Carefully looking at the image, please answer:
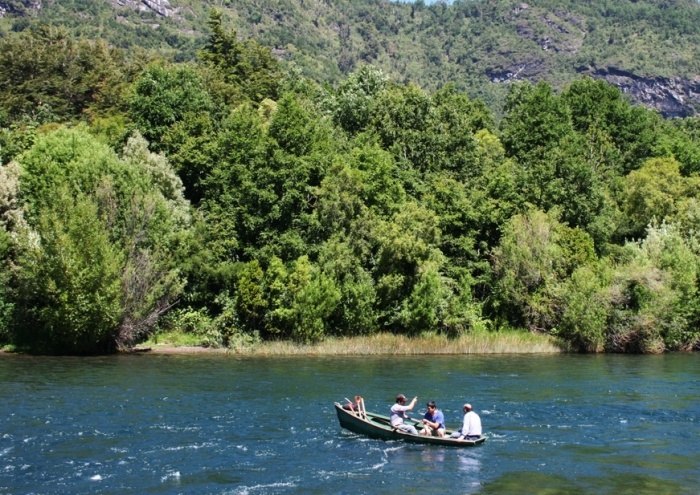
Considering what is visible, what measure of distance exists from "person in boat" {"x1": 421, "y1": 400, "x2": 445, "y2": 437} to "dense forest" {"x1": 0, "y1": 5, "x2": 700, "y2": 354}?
31375 millimetres

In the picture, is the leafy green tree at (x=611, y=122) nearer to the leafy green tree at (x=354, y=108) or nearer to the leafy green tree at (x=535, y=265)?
the leafy green tree at (x=354, y=108)

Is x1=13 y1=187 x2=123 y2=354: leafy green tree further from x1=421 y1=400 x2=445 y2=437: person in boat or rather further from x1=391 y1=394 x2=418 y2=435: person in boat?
x1=421 y1=400 x2=445 y2=437: person in boat

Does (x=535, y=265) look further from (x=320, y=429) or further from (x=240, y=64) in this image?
(x=240, y=64)

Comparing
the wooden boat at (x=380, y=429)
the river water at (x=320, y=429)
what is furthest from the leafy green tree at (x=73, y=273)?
the wooden boat at (x=380, y=429)

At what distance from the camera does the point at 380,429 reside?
3638 centimetres

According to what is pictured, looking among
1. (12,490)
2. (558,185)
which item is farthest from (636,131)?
(12,490)

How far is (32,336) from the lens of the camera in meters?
64.6

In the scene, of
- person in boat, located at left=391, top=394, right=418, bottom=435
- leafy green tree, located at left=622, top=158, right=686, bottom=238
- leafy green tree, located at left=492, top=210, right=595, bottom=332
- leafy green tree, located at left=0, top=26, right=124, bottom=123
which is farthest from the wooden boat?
leafy green tree, located at left=0, top=26, right=124, bottom=123

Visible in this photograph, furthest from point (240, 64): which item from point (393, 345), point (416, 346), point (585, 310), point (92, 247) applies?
point (585, 310)

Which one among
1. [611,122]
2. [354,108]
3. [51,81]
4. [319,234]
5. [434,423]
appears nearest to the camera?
[434,423]

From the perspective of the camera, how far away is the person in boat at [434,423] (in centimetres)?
3572

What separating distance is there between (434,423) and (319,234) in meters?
38.3

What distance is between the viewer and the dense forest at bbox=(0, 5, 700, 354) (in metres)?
63.9

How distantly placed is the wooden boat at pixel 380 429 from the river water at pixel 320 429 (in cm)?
44
